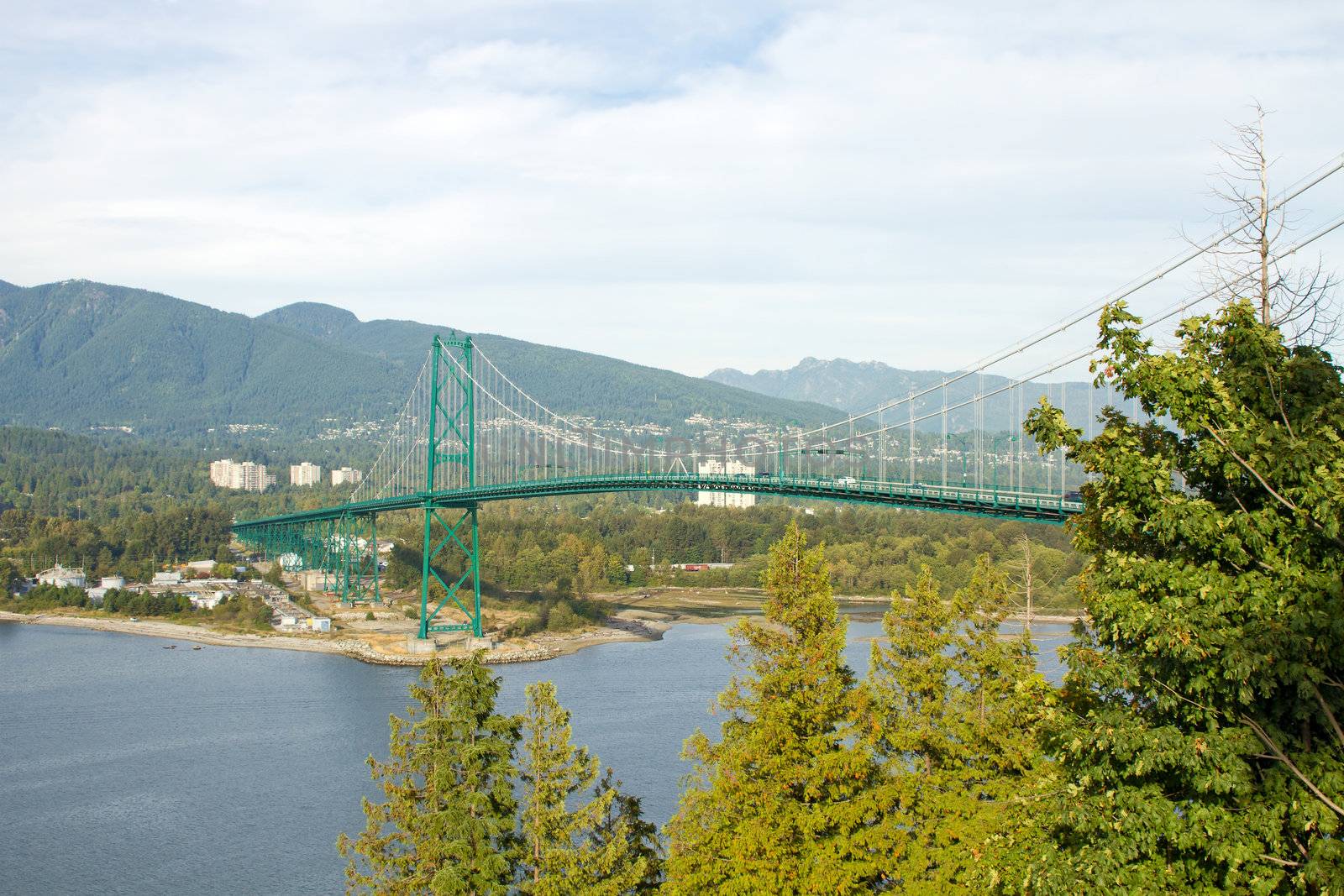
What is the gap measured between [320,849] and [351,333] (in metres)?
180

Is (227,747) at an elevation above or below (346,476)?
below

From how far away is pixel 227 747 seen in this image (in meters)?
17.1

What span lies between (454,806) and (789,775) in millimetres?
2074

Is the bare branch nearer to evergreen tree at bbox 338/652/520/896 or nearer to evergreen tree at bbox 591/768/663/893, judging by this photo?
evergreen tree at bbox 591/768/663/893

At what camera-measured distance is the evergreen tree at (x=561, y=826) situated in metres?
7.20

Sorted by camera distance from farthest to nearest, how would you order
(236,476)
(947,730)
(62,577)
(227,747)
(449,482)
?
(236,476), (62,577), (449,482), (227,747), (947,730)

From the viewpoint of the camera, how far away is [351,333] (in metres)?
186

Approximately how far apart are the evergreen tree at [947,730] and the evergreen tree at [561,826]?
163 cm

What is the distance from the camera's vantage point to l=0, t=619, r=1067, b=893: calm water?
12328 millimetres

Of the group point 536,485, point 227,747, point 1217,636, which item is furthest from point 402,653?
point 1217,636

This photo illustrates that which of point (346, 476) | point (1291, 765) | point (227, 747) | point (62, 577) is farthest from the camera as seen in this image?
point (346, 476)

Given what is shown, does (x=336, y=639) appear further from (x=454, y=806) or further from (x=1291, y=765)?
(x=1291, y=765)

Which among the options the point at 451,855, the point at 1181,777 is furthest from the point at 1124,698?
the point at 451,855

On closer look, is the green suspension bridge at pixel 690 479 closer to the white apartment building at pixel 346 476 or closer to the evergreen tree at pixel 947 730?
the evergreen tree at pixel 947 730
